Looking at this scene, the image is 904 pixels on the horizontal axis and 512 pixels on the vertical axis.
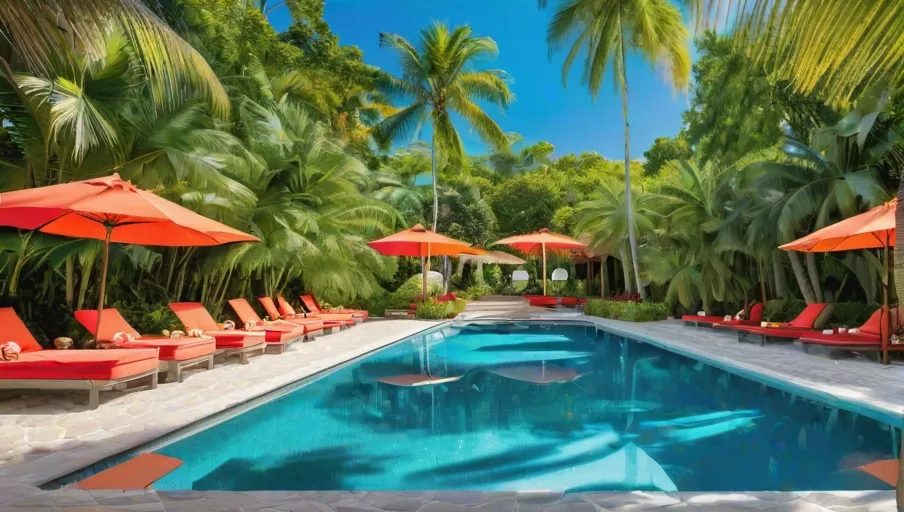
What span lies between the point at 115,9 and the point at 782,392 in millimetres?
8378

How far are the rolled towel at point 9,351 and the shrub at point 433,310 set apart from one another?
1225 cm

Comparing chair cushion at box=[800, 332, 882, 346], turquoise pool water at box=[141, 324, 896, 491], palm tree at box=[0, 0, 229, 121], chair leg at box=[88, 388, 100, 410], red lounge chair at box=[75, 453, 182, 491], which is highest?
palm tree at box=[0, 0, 229, 121]

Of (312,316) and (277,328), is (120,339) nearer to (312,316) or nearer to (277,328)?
(277,328)

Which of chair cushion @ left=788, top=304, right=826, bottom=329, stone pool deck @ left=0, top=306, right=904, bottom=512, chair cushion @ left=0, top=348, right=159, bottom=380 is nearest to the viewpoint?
stone pool deck @ left=0, top=306, right=904, bottom=512

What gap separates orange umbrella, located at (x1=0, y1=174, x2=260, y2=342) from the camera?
5574 mm

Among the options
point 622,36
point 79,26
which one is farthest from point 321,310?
point 622,36

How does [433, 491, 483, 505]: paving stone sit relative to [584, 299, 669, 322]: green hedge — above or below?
below

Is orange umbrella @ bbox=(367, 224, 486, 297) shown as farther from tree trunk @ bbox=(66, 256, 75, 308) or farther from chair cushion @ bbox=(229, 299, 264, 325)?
tree trunk @ bbox=(66, 256, 75, 308)

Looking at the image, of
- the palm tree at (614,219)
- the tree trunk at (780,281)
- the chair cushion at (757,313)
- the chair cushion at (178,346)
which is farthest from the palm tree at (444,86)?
the chair cushion at (178,346)

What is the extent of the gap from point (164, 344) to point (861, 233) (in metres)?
9.62

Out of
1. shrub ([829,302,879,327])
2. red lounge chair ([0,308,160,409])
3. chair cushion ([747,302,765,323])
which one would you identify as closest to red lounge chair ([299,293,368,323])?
red lounge chair ([0,308,160,409])

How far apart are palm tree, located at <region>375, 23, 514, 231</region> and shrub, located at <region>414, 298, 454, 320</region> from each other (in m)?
4.63

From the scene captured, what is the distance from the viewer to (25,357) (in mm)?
5461

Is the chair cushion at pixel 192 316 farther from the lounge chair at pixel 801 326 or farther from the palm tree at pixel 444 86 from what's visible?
the palm tree at pixel 444 86
